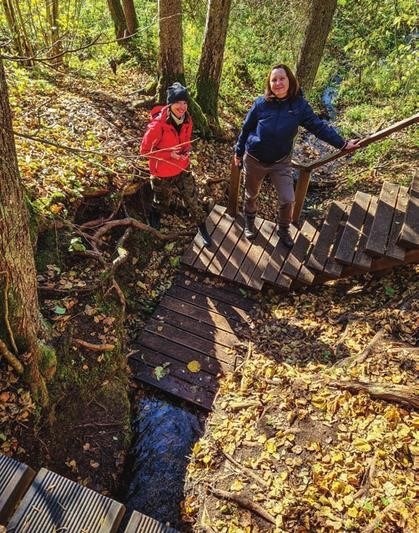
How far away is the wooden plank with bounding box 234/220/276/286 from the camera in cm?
679

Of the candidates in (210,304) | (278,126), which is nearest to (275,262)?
(210,304)

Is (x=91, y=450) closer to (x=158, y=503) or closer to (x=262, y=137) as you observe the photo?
(x=158, y=503)

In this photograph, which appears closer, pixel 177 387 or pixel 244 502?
pixel 244 502

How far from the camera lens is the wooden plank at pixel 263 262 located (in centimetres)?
670

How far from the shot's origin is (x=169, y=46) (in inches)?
332

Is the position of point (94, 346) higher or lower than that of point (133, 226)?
lower

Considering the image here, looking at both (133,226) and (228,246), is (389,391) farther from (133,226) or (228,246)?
(133,226)

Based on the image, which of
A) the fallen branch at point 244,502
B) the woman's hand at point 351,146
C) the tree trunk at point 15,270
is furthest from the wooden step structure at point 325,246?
the tree trunk at point 15,270

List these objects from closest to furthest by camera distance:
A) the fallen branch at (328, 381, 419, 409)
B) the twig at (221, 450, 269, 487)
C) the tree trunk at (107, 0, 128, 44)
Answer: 1. the twig at (221, 450, 269, 487)
2. the fallen branch at (328, 381, 419, 409)
3. the tree trunk at (107, 0, 128, 44)

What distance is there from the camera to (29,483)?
296 cm

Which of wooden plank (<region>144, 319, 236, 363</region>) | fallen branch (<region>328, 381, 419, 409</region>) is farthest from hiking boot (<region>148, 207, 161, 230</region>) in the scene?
fallen branch (<region>328, 381, 419, 409</region>)

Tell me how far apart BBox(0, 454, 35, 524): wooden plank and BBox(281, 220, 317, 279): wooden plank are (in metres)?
4.56

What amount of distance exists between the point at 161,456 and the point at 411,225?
4354 millimetres

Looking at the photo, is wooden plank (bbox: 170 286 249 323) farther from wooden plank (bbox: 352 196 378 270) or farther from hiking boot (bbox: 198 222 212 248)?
wooden plank (bbox: 352 196 378 270)
